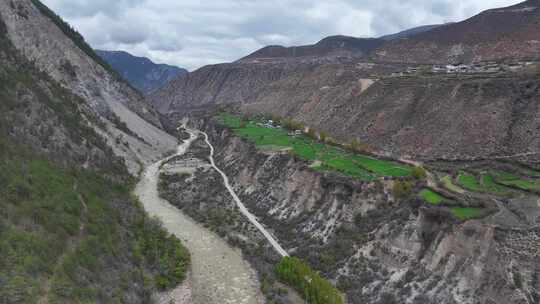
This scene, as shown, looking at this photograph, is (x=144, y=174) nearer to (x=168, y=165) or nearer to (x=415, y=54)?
(x=168, y=165)

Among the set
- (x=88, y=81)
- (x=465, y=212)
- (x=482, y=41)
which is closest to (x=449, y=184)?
(x=465, y=212)

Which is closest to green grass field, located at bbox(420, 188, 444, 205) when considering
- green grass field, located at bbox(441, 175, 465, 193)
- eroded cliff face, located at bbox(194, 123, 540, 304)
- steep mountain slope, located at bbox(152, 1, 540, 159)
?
eroded cliff face, located at bbox(194, 123, 540, 304)

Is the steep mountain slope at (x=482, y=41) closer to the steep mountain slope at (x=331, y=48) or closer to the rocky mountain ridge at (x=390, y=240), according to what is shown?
the rocky mountain ridge at (x=390, y=240)

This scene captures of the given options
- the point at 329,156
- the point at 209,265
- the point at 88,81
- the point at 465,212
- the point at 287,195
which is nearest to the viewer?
the point at 465,212

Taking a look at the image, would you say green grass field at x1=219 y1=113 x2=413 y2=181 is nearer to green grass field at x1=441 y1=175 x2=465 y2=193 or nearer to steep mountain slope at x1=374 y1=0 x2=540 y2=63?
green grass field at x1=441 y1=175 x2=465 y2=193

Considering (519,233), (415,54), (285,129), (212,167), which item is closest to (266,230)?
(519,233)

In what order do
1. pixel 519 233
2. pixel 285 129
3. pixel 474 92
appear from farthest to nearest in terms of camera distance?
pixel 285 129, pixel 474 92, pixel 519 233

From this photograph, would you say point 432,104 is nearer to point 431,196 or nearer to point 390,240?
point 431,196
